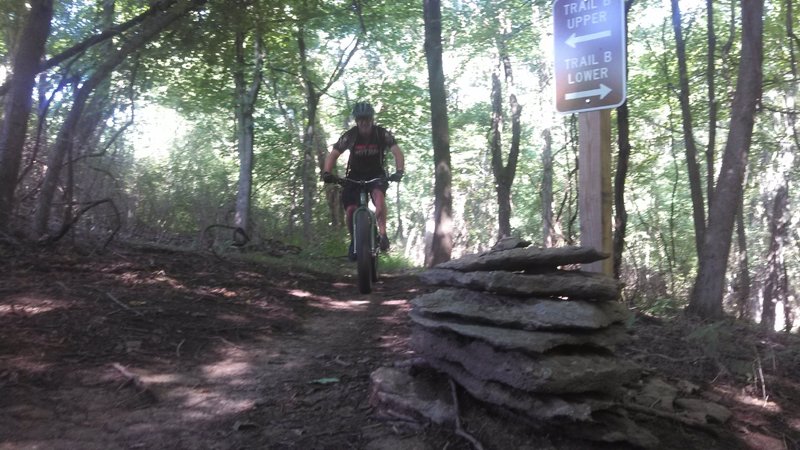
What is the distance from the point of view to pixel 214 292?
5379 mm

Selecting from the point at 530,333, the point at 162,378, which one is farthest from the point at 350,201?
the point at 530,333

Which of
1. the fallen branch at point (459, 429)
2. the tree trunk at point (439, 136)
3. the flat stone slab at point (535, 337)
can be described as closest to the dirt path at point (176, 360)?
the fallen branch at point (459, 429)

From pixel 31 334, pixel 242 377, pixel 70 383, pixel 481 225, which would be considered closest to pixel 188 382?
pixel 242 377

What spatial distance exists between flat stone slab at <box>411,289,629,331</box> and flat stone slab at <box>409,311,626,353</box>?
40 mm

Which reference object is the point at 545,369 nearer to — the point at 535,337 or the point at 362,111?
the point at 535,337

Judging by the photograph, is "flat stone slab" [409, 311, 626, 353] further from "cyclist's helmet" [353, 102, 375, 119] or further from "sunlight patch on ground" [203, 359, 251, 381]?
"cyclist's helmet" [353, 102, 375, 119]

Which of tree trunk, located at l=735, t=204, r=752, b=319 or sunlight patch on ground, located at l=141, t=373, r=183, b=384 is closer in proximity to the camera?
sunlight patch on ground, located at l=141, t=373, r=183, b=384

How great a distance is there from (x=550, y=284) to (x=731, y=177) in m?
4.18

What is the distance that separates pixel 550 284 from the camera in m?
2.82

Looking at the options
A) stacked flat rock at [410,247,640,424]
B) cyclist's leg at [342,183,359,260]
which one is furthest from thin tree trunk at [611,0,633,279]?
stacked flat rock at [410,247,640,424]

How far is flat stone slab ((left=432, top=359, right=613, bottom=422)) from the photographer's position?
2.30 m

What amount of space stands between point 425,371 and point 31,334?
250cm

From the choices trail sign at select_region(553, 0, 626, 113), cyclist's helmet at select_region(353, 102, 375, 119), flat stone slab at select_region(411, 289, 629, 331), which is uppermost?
cyclist's helmet at select_region(353, 102, 375, 119)

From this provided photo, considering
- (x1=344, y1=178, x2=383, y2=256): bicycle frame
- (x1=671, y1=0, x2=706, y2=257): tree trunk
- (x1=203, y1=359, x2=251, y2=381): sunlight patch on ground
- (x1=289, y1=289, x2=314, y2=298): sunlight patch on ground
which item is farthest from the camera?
(x1=671, y1=0, x2=706, y2=257): tree trunk
